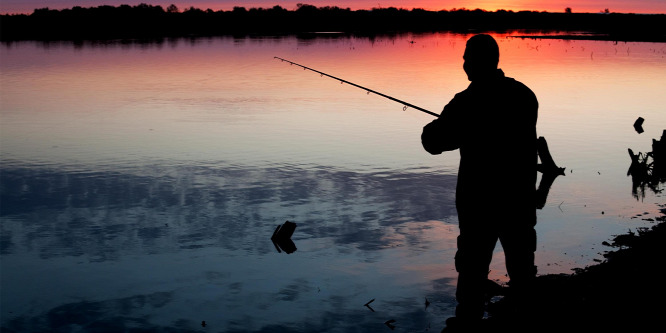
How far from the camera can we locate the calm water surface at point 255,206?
25.9 feet

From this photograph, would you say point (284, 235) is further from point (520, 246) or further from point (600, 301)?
point (520, 246)

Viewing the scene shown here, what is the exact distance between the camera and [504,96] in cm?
558

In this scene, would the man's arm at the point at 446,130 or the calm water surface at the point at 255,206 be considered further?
the calm water surface at the point at 255,206

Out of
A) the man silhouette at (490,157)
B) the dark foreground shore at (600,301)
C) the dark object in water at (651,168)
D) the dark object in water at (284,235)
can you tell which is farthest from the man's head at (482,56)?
the dark object in water at (651,168)

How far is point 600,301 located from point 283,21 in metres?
115

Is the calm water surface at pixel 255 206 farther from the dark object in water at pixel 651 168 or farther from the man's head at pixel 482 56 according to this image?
the man's head at pixel 482 56

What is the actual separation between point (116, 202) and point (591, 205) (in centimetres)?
754

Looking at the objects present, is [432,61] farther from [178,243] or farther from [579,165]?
[178,243]

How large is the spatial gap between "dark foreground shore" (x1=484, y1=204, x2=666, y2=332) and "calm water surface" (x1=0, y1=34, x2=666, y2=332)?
0.78m

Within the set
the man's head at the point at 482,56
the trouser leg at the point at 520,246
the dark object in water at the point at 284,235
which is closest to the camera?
the man's head at the point at 482,56

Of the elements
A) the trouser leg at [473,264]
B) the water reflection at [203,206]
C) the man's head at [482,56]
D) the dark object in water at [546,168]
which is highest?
the man's head at [482,56]

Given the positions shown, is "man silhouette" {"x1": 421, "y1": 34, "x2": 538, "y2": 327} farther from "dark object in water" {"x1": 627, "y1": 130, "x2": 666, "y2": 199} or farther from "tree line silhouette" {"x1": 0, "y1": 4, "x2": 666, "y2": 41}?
"tree line silhouette" {"x1": 0, "y1": 4, "x2": 666, "y2": 41}

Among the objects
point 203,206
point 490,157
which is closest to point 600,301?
point 490,157

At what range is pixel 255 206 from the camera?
38.1 ft
